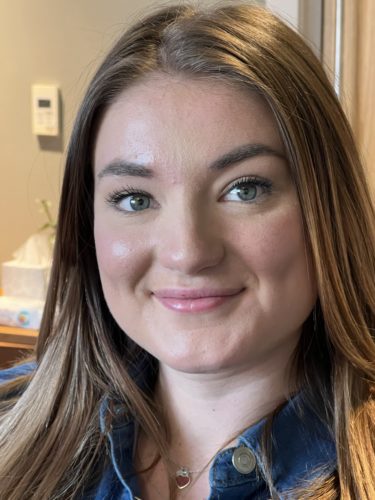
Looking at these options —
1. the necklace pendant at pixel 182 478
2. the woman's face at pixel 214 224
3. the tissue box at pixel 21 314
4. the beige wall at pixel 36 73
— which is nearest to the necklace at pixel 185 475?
the necklace pendant at pixel 182 478

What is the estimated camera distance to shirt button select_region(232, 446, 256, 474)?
0.93m

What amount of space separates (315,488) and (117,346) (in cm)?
41

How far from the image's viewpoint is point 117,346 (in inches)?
45.3

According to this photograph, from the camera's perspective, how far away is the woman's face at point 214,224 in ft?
2.84

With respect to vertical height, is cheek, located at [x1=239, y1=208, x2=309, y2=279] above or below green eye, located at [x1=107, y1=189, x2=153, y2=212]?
below

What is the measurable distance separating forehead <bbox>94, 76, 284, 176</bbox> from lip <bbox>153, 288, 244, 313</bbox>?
0.17 meters

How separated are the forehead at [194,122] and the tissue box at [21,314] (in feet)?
3.28

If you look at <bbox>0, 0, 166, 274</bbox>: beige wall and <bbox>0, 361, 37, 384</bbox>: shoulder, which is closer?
<bbox>0, 361, 37, 384</bbox>: shoulder

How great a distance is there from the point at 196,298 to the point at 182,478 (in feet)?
0.93

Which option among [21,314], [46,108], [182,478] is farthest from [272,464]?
[46,108]

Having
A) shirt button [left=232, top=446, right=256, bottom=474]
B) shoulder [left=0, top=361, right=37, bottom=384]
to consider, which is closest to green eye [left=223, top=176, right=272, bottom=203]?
shirt button [left=232, top=446, right=256, bottom=474]

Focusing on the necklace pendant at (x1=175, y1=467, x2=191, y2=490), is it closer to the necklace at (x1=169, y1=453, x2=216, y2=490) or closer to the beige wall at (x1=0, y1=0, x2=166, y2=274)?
the necklace at (x1=169, y1=453, x2=216, y2=490)

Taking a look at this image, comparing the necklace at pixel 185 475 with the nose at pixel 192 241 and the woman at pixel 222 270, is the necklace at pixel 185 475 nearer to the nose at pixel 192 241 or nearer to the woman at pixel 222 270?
the woman at pixel 222 270

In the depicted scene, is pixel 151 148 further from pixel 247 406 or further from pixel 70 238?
pixel 247 406
